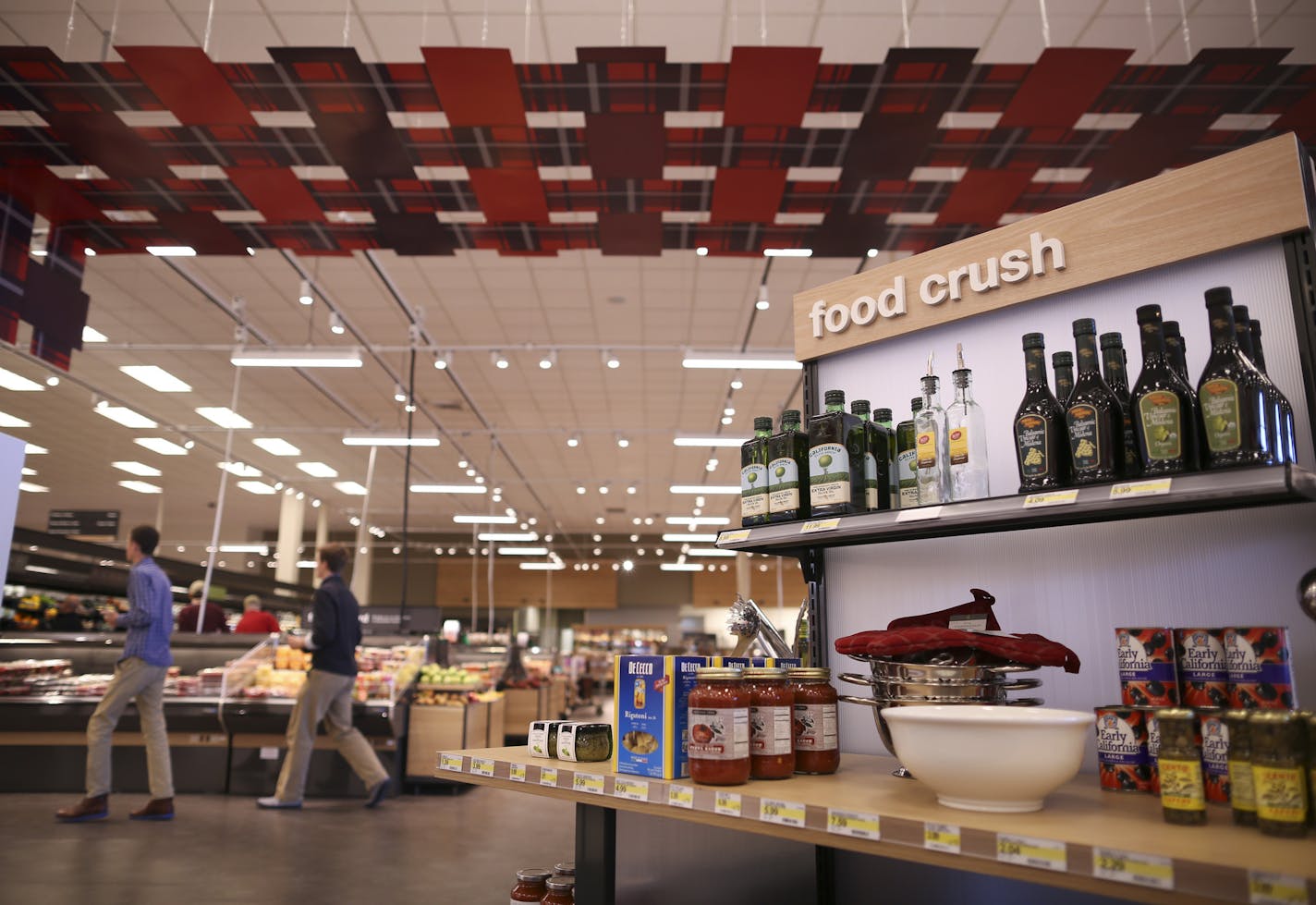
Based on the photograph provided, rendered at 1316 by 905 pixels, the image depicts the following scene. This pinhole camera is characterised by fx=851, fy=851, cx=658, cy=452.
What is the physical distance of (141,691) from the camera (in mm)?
5082

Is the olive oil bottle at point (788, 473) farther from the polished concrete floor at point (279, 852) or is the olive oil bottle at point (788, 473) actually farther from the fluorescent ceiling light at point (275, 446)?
the fluorescent ceiling light at point (275, 446)

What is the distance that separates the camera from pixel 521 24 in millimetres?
4488

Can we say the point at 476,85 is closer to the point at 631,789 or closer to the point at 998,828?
the point at 631,789

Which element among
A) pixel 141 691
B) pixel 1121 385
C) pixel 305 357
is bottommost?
pixel 141 691

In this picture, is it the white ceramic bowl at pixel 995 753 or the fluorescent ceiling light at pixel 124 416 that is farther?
the fluorescent ceiling light at pixel 124 416

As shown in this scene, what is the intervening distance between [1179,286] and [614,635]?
2331cm

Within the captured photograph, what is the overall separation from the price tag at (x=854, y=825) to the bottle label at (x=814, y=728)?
1.19 feet

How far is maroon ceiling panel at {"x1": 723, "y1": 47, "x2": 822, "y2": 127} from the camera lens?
15.0 feet

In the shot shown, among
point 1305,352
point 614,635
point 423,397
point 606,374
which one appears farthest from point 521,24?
point 614,635

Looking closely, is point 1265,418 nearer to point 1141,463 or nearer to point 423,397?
point 1141,463

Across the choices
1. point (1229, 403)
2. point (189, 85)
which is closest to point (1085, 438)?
point (1229, 403)

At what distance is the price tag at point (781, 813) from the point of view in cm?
141

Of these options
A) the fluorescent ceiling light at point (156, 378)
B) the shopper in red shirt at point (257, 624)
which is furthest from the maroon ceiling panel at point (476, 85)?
the fluorescent ceiling light at point (156, 378)

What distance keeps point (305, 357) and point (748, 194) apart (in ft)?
13.2
